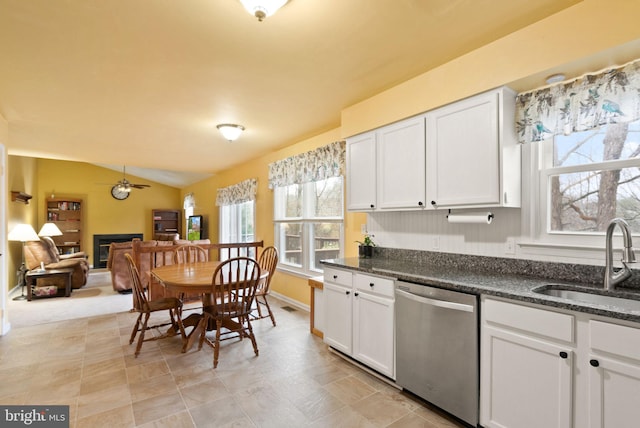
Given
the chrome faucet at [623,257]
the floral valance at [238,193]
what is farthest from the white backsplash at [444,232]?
the floral valance at [238,193]

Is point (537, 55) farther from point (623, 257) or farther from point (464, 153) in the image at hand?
point (623, 257)

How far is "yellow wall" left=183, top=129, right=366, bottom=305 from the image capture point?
3.72 meters

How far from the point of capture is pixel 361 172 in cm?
304

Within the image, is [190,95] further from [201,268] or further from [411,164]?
[411,164]

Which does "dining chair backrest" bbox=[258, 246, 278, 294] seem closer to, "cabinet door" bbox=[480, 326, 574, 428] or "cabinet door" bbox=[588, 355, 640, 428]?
"cabinet door" bbox=[480, 326, 574, 428]

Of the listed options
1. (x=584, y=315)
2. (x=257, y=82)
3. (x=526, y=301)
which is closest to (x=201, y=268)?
(x=257, y=82)

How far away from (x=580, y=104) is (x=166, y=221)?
35.7 feet

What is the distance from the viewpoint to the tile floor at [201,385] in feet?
6.68

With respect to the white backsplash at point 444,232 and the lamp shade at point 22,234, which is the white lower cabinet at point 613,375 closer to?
the white backsplash at point 444,232

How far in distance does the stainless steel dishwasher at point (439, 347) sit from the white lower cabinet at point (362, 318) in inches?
4.0

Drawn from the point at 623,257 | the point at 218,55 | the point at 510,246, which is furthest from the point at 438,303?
the point at 218,55

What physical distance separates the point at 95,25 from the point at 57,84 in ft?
3.99

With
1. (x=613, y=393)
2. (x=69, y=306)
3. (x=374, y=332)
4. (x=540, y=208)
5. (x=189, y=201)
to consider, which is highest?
(x=189, y=201)

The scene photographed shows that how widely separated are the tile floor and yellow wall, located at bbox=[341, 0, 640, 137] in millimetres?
2225
